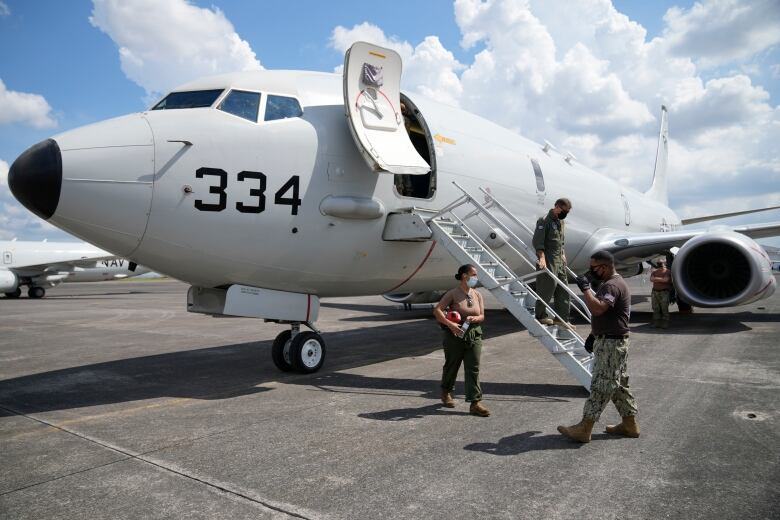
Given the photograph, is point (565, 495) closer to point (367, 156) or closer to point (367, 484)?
point (367, 484)

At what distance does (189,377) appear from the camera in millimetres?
7641

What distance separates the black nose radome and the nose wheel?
3.38 meters

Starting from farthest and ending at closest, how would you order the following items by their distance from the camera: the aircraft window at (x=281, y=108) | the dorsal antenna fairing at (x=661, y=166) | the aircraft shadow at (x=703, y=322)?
the dorsal antenna fairing at (x=661, y=166) → the aircraft shadow at (x=703, y=322) → the aircraft window at (x=281, y=108)

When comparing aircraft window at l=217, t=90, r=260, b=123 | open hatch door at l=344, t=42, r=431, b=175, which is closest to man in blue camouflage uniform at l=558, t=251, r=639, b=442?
open hatch door at l=344, t=42, r=431, b=175

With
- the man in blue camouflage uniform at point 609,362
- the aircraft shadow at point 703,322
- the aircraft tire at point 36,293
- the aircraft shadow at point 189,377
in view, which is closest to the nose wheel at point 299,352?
the aircraft shadow at point 189,377

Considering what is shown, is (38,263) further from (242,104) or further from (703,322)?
(703,322)

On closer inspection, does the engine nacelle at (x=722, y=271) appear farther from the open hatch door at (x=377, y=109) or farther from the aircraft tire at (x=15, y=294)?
the aircraft tire at (x=15, y=294)

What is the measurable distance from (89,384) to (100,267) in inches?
1273

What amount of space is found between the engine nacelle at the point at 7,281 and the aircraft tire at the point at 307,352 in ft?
96.8

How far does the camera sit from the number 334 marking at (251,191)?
596cm

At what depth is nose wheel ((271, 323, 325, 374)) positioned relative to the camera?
7.41 m

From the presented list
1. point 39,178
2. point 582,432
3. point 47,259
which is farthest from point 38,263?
point 582,432

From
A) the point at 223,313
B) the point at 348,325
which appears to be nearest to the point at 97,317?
the point at 348,325

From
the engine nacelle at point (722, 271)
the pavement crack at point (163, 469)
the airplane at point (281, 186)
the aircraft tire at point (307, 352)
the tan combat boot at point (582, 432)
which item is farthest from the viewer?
the engine nacelle at point (722, 271)
